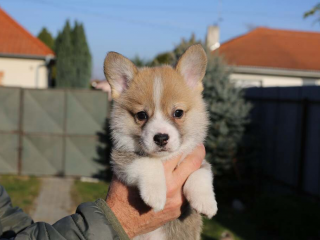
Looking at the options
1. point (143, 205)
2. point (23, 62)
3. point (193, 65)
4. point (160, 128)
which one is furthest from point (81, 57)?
point (143, 205)

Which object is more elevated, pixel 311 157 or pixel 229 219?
pixel 311 157

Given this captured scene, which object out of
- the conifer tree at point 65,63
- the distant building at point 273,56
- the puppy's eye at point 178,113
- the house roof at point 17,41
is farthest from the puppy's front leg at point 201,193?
the conifer tree at point 65,63

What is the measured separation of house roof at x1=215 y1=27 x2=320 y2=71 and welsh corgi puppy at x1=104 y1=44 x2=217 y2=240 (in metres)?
15.5

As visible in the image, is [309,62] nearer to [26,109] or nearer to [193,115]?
[26,109]

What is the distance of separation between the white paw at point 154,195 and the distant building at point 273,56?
14572 millimetres

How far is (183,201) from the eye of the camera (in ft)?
8.79

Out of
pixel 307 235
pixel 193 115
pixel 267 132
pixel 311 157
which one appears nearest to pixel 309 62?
pixel 267 132

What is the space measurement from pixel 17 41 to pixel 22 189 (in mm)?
13708

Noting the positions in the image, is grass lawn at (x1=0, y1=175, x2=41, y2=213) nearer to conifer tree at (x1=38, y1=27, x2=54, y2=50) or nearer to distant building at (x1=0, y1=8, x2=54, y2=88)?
distant building at (x1=0, y1=8, x2=54, y2=88)

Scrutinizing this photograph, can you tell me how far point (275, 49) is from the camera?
21297 mm

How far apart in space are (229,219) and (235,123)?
1.88 meters

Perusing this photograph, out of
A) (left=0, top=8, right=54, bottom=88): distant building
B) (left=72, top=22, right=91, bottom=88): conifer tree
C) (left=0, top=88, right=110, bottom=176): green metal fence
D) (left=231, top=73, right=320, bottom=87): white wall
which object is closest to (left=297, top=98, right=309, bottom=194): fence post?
(left=0, top=88, right=110, bottom=176): green metal fence

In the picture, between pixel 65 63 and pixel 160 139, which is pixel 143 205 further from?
pixel 65 63

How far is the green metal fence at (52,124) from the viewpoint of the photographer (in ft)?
36.6
